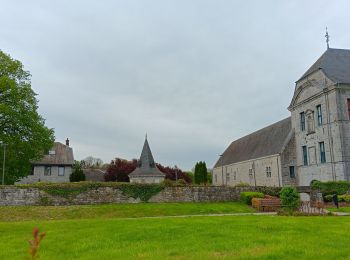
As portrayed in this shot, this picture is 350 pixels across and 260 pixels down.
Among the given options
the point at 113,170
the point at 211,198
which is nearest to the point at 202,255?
the point at 211,198

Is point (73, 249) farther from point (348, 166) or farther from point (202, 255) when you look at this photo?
point (348, 166)

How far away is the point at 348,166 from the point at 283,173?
A: 919cm

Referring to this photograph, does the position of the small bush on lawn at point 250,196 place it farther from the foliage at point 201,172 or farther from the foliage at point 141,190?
the foliage at point 201,172

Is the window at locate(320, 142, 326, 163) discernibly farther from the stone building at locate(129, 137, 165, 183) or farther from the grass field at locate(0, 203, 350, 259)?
the grass field at locate(0, 203, 350, 259)

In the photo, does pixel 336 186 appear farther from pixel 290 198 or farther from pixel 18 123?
pixel 18 123

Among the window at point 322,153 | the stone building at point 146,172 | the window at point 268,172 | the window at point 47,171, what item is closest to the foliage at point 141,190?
the stone building at point 146,172

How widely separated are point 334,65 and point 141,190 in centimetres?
2226

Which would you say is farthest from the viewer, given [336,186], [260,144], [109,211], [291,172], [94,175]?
[94,175]

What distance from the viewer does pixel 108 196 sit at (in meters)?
26.0

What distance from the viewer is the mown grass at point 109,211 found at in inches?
822

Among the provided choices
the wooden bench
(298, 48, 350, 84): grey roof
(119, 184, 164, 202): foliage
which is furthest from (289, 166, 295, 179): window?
(119, 184, 164, 202): foliage

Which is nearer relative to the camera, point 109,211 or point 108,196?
point 109,211

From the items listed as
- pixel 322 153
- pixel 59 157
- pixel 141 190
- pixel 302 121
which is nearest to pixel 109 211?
pixel 141 190

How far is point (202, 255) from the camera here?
27.0ft
